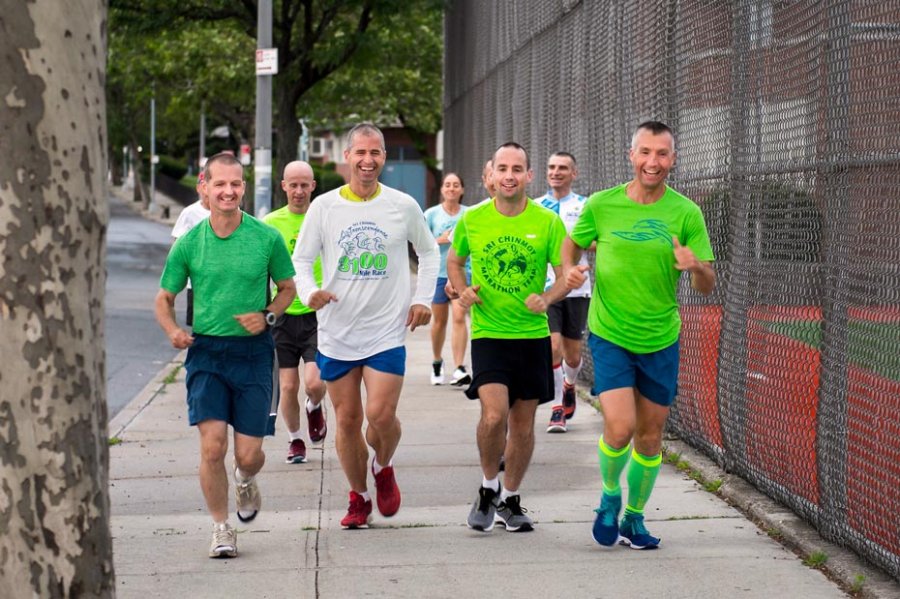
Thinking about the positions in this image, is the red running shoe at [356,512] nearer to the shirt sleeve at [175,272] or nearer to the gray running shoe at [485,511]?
the gray running shoe at [485,511]

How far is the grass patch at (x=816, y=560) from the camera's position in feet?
20.6

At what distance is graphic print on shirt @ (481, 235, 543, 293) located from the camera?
7.02 m

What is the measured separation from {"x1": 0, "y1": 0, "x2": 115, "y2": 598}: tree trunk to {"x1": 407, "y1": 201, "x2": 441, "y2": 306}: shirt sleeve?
332cm

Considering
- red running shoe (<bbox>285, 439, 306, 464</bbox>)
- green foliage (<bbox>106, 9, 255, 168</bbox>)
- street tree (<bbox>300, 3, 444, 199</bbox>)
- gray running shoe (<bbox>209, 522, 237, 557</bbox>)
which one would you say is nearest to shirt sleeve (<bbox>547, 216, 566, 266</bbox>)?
gray running shoe (<bbox>209, 522, 237, 557</bbox>)

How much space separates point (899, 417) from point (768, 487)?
5.94 ft

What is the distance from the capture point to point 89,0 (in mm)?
3766

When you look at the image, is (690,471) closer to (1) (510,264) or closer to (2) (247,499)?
(1) (510,264)

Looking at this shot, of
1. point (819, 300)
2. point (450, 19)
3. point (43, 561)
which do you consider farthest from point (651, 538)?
point (450, 19)

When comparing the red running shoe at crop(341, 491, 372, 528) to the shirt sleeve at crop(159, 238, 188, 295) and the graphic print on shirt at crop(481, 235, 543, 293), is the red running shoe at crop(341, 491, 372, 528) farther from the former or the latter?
the shirt sleeve at crop(159, 238, 188, 295)

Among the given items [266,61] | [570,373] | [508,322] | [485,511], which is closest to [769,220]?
[508,322]

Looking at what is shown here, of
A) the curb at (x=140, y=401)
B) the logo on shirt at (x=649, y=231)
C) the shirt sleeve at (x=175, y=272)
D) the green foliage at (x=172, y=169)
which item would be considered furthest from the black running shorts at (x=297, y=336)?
the green foliage at (x=172, y=169)

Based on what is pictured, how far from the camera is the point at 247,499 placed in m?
7.04

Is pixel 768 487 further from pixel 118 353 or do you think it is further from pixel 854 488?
pixel 118 353

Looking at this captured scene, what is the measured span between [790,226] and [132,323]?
13.8 m
